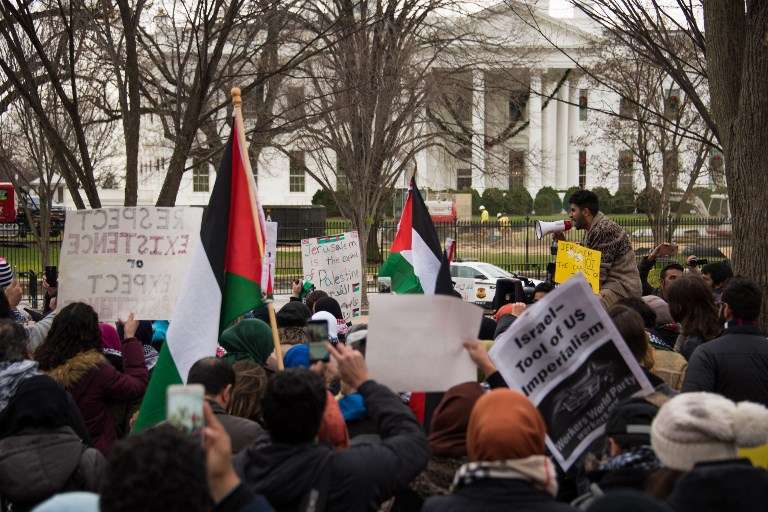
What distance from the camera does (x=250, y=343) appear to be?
5.67 meters

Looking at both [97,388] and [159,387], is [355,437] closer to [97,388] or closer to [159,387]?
[159,387]

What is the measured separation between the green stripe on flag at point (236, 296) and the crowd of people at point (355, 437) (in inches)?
13.3

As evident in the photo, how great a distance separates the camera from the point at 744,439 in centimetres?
329

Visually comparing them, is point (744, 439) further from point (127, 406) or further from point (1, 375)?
point (127, 406)

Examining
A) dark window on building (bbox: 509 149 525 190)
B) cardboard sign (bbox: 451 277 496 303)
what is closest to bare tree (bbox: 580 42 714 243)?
dark window on building (bbox: 509 149 525 190)

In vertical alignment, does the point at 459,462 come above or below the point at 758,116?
below

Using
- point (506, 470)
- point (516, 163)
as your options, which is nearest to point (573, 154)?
point (516, 163)

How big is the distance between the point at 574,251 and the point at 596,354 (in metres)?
3.80

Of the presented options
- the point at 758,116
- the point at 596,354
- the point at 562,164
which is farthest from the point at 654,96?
the point at 562,164

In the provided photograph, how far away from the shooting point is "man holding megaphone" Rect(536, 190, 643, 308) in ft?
26.2

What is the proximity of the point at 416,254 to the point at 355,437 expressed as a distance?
2.70 m

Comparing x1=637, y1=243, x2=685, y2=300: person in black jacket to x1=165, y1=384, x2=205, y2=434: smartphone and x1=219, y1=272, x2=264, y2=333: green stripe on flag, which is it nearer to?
x1=219, y1=272, x2=264, y2=333: green stripe on flag

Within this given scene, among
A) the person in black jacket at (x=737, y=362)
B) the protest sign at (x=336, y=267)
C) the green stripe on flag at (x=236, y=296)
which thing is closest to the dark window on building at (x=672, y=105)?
the protest sign at (x=336, y=267)

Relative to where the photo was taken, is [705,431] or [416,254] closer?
[705,431]
